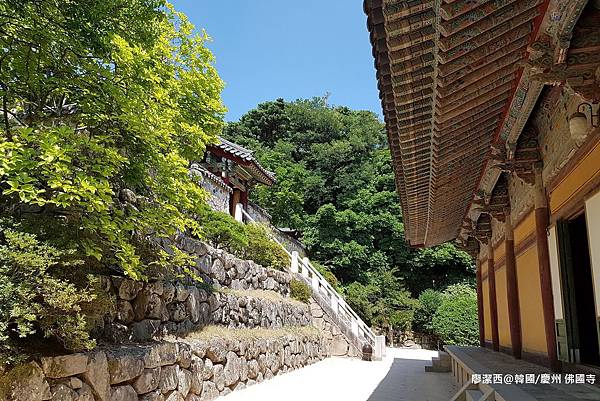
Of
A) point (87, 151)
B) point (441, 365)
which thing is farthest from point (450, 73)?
point (441, 365)

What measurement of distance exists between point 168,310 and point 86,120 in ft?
12.5

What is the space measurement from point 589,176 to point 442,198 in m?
3.72

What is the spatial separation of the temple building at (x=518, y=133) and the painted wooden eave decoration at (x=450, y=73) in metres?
0.01

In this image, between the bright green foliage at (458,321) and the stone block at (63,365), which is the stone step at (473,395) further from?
the bright green foliage at (458,321)

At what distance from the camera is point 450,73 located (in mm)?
3900

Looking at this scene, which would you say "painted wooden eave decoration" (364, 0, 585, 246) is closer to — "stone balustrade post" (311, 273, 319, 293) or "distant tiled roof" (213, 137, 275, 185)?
"stone balustrade post" (311, 273, 319, 293)

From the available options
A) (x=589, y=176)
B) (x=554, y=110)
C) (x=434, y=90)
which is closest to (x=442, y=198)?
(x=554, y=110)

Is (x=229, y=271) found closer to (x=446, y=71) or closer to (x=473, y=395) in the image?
(x=473, y=395)

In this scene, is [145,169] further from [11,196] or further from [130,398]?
[130,398]

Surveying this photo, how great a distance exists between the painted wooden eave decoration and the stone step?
2675 millimetres

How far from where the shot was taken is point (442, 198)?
27.0 ft

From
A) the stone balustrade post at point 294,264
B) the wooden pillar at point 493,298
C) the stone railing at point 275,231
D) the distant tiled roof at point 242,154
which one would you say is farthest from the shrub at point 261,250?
the wooden pillar at point 493,298

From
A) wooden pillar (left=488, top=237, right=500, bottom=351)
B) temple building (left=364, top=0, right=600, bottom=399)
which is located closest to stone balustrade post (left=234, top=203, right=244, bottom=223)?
wooden pillar (left=488, top=237, right=500, bottom=351)

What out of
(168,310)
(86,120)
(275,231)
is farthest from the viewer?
(275,231)
